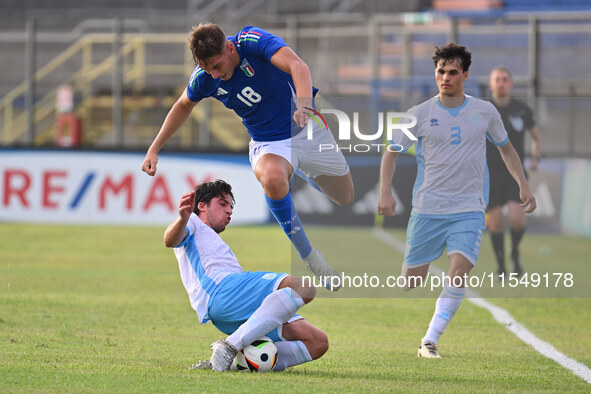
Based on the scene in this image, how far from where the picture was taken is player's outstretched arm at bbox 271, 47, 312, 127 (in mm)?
5670

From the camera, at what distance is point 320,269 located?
6.73 metres

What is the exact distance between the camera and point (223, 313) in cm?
561

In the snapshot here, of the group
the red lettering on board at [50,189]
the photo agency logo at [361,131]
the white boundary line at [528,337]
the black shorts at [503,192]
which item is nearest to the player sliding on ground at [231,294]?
the photo agency logo at [361,131]

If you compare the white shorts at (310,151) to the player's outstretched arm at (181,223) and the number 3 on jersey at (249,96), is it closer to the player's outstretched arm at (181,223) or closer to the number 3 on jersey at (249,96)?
the number 3 on jersey at (249,96)

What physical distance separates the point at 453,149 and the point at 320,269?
1.19 m

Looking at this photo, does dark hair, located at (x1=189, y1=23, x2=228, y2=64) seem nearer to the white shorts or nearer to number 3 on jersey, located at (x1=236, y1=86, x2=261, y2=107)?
number 3 on jersey, located at (x1=236, y1=86, x2=261, y2=107)

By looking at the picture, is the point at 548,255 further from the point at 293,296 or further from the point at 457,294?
the point at 293,296

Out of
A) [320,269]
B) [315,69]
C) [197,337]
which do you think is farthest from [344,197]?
[315,69]

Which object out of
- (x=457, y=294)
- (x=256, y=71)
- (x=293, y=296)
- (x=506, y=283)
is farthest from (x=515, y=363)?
(x=506, y=283)

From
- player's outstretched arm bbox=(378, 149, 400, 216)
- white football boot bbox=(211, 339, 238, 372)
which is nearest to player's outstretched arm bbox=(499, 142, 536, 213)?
player's outstretched arm bbox=(378, 149, 400, 216)

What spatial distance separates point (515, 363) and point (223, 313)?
1.92 metres

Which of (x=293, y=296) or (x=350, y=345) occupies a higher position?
(x=293, y=296)

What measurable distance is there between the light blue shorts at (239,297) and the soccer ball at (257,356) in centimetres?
8

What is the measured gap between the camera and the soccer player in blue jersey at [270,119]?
249 inches
